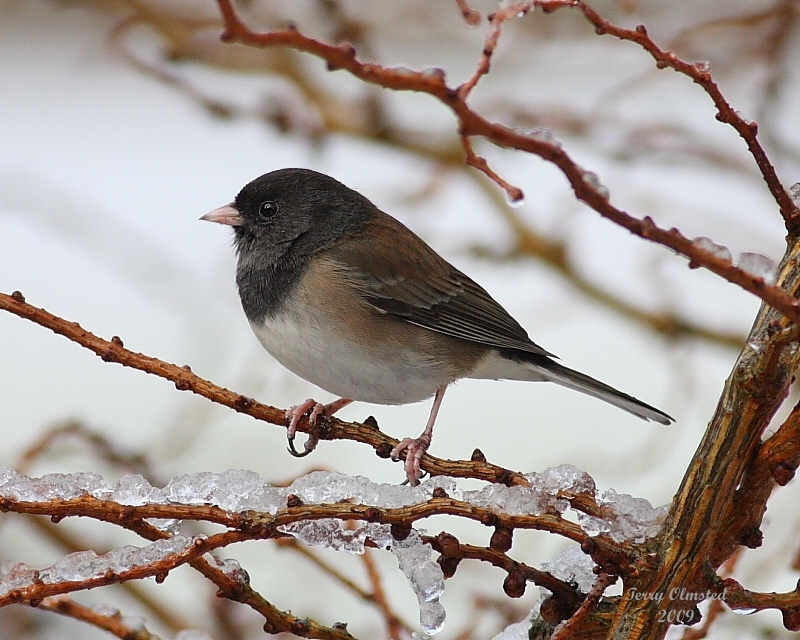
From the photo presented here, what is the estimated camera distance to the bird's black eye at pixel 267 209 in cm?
236

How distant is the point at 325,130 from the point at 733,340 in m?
1.50

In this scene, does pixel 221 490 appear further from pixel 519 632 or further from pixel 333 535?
pixel 519 632

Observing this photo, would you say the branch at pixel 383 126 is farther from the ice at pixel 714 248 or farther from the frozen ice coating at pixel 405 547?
the ice at pixel 714 248

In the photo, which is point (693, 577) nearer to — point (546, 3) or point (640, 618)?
point (640, 618)

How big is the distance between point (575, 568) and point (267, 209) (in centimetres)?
150

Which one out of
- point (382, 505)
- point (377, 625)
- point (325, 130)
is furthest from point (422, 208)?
point (382, 505)

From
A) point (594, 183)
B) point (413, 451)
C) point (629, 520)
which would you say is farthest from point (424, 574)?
point (413, 451)

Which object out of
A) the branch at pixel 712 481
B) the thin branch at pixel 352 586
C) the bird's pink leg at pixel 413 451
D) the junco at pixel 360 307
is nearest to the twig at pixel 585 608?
the branch at pixel 712 481

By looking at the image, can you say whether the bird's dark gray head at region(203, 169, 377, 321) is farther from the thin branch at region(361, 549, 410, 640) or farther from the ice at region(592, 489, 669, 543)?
the ice at region(592, 489, 669, 543)

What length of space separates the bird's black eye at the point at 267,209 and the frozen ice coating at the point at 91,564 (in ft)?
4.69

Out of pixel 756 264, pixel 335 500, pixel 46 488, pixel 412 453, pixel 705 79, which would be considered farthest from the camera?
pixel 412 453

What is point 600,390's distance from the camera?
2.19m

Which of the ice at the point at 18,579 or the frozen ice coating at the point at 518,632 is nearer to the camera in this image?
the ice at the point at 18,579

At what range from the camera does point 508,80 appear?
361 cm
